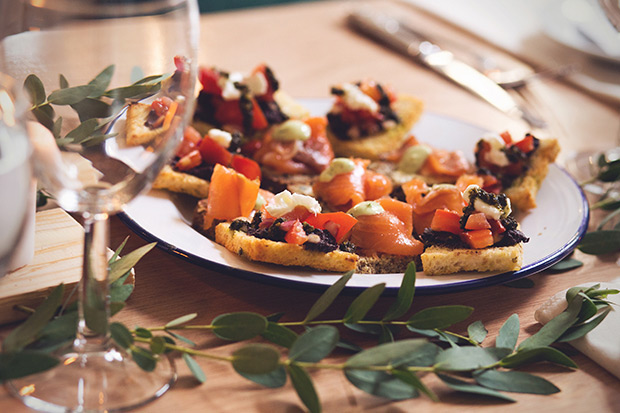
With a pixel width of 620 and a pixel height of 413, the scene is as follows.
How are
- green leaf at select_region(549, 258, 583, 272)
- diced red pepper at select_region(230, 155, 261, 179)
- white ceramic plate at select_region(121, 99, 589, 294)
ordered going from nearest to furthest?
white ceramic plate at select_region(121, 99, 589, 294)
green leaf at select_region(549, 258, 583, 272)
diced red pepper at select_region(230, 155, 261, 179)

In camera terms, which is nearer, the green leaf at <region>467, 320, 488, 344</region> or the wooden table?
the wooden table

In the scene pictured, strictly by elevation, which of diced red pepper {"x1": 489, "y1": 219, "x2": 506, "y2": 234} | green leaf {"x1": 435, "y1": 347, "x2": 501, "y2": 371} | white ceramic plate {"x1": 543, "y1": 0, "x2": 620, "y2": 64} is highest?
white ceramic plate {"x1": 543, "y1": 0, "x2": 620, "y2": 64}

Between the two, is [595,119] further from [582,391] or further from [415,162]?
[582,391]

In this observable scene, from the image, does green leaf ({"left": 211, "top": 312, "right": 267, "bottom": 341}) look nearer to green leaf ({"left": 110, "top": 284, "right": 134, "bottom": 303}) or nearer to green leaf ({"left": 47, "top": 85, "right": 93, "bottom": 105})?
green leaf ({"left": 110, "top": 284, "right": 134, "bottom": 303})

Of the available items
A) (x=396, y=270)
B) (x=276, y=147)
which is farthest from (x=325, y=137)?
(x=396, y=270)

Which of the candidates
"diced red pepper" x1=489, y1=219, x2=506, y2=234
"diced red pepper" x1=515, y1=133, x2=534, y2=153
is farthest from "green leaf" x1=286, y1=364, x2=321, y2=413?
"diced red pepper" x1=515, y1=133, x2=534, y2=153

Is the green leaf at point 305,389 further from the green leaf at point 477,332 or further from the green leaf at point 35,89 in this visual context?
the green leaf at point 35,89

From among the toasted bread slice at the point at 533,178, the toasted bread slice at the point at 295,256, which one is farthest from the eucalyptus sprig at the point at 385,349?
the toasted bread slice at the point at 533,178
